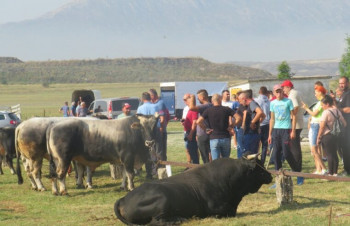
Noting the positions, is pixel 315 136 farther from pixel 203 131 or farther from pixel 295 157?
pixel 203 131

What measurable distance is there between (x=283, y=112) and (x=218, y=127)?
4.57 ft

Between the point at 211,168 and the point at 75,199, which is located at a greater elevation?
the point at 211,168

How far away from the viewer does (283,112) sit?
47.9ft

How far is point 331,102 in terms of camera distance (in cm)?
1523

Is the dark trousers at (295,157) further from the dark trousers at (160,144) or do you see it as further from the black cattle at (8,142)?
the black cattle at (8,142)

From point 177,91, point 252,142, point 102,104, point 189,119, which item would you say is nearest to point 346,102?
point 252,142

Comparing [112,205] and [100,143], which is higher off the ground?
[100,143]


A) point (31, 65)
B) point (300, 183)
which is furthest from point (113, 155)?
point (31, 65)

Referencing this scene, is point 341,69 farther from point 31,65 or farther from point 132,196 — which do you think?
point 31,65

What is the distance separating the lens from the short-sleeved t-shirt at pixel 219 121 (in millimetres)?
14609

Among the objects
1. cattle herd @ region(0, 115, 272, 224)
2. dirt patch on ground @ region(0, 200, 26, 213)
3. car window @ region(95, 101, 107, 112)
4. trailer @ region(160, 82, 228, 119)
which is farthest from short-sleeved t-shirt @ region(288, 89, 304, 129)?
trailer @ region(160, 82, 228, 119)

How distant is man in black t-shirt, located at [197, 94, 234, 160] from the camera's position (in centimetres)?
1462

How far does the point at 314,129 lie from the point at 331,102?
1421mm

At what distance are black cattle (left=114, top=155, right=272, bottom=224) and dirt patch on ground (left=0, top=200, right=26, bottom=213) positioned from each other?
336 centimetres
